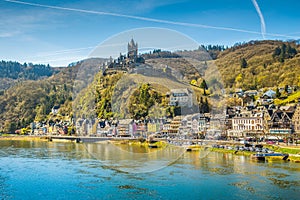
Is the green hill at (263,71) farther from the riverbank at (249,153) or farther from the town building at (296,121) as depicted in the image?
the riverbank at (249,153)

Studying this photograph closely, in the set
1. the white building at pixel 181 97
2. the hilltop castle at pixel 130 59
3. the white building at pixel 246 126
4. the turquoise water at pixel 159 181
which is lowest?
the turquoise water at pixel 159 181

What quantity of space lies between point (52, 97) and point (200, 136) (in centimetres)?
3608

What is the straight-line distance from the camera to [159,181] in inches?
378

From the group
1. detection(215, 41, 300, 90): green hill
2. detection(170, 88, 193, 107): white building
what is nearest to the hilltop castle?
detection(170, 88, 193, 107): white building

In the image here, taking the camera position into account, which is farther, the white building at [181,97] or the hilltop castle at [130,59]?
the white building at [181,97]

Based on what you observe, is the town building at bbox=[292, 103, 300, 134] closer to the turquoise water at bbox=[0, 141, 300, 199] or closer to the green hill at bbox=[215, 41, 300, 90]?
the turquoise water at bbox=[0, 141, 300, 199]

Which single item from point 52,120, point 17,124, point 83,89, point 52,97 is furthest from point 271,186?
point 52,97

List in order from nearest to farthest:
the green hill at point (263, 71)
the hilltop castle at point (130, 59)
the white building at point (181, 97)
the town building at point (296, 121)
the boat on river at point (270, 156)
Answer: the hilltop castle at point (130, 59) < the white building at point (181, 97) < the boat on river at point (270, 156) < the town building at point (296, 121) < the green hill at point (263, 71)

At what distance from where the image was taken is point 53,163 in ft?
45.1

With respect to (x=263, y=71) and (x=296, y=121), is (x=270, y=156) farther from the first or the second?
(x=263, y=71)

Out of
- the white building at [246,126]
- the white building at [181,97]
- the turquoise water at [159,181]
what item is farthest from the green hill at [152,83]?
the white building at [246,126]

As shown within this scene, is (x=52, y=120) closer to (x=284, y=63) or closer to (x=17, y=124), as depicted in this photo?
(x=17, y=124)

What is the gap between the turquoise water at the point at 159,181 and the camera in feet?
27.7

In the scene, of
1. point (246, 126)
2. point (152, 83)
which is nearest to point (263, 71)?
point (246, 126)
